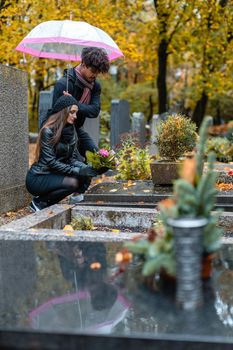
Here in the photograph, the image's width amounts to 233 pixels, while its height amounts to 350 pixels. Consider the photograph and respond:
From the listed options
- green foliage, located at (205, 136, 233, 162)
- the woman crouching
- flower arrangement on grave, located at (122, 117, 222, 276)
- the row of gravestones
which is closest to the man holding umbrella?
the woman crouching

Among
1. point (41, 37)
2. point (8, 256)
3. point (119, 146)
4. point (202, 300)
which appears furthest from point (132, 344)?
point (119, 146)

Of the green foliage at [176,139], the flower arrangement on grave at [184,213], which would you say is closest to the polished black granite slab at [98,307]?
the flower arrangement on grave at [184,213]

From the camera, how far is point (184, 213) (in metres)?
2.15

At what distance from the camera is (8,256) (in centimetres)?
316

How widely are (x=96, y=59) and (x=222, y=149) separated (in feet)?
24.5

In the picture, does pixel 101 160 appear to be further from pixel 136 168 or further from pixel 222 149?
pixel 222 149

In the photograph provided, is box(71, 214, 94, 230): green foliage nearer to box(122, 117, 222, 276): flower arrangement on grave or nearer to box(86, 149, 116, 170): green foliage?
box(86, 149, 116, 170): green foliage

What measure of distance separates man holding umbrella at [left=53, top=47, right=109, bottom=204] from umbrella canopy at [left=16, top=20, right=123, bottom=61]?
2.27 ft

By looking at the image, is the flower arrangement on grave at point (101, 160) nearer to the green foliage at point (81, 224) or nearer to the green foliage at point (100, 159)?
the green foliage at point (100, 159)

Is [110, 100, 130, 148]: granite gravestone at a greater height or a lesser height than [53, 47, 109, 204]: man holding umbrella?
lesser

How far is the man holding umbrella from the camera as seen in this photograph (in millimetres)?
5738

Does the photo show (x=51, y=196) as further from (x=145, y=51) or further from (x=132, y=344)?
(x=145, y=51)

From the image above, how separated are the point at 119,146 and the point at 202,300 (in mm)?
7126

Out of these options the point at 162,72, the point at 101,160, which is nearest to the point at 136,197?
the point at 101,160
